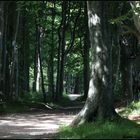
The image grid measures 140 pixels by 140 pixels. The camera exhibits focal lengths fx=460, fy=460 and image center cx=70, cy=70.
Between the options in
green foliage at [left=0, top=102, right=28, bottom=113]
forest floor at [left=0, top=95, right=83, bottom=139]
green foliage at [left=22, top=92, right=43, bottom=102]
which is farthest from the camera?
green foliage at [left=22, top=92, right=43, bottom=102]

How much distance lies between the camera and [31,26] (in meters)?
39.0

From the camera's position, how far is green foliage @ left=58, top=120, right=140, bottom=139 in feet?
44.5

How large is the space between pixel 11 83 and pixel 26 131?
1289 cm

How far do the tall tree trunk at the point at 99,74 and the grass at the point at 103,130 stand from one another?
55 cm

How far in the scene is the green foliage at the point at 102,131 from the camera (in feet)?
44.5

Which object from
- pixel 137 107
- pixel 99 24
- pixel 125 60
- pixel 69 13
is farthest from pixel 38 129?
pixel 69 13

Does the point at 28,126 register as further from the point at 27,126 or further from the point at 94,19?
the point at 94,19

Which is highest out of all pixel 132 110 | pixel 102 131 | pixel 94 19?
pixel 94 19

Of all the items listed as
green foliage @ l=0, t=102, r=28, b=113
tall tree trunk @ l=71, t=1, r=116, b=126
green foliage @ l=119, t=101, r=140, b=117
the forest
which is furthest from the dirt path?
green foliage @ l=119, t=101, r=140, b=117

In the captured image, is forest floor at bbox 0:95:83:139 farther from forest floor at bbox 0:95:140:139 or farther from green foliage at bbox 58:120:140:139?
green foliage at bbox 58:120:140:139

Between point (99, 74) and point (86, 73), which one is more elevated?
point (86, 73)

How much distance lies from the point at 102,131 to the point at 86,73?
25248 mm

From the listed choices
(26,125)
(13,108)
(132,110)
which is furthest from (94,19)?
(13,108)

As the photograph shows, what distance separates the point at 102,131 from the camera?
555 inches
